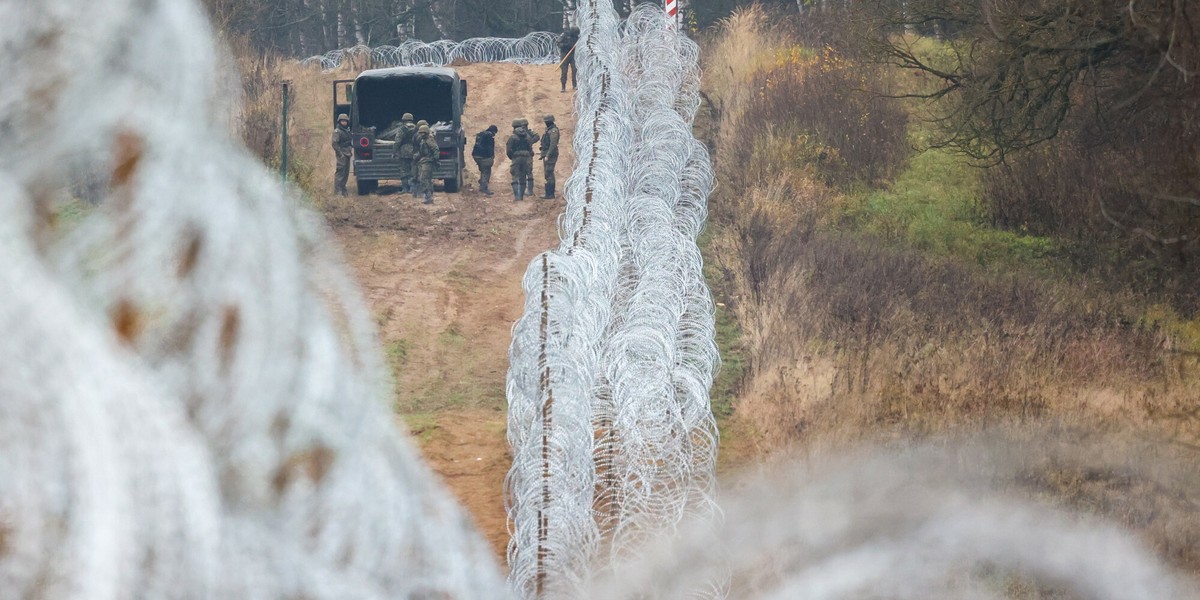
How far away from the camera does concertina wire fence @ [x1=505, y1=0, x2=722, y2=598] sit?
657 centimetres

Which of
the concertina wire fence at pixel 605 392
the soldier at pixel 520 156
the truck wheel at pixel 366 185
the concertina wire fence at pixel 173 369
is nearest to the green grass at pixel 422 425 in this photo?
the concertina wire fence at pixel 605 392

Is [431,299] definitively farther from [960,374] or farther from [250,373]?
[250,373]

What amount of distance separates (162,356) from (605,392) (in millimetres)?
7705

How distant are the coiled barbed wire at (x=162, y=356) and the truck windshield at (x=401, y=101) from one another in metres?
21.3

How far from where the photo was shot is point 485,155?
21.2m

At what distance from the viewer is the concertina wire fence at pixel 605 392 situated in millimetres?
6566

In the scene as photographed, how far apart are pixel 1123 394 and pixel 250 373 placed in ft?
32.1

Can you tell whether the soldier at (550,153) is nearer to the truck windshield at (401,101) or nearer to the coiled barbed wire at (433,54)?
the truck windshield at (401,101)

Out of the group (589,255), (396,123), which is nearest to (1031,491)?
(589,255)

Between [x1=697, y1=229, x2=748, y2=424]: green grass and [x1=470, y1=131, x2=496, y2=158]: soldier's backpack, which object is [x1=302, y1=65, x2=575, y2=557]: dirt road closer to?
[x1=470, y1=131, x2=496, y2=158]: soldier's backpack

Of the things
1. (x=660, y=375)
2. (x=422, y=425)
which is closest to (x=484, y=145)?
(x=422, y=425)

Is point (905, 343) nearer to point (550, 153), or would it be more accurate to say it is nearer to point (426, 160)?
point (550, 153)

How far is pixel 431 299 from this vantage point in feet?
50.3

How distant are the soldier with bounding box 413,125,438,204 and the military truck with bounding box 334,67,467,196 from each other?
0.60ft
